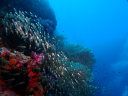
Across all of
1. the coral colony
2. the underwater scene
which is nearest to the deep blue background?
the underwater scene

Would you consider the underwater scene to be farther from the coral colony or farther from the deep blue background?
the deep blue background

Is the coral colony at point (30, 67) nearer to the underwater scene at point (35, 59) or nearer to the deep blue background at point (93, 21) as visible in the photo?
the underwater scene at point (35, 59)

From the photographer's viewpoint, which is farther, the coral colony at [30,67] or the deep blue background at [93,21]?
the deep blue background at [93,21]

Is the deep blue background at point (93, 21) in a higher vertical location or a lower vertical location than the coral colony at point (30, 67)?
higher

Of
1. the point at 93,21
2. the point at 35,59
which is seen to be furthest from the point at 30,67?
the point at 93,21

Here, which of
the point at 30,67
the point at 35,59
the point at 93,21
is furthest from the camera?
the point at 93,21

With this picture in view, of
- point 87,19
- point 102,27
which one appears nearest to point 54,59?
point 102,27

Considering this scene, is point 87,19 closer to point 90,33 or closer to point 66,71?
point 90,33

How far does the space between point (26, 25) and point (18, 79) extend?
217 cm

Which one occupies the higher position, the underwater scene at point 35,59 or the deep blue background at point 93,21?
the deep blue background at point 93,21

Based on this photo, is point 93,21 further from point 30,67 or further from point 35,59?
point 30,67

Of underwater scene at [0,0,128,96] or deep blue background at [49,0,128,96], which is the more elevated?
deep blue background at [49,0,128,96]

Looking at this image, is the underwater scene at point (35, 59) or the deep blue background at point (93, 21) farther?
the deep blue background at point (93, 21)

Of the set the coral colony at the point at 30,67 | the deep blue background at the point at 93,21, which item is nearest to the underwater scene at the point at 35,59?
the coral colony at the point at 30,67
